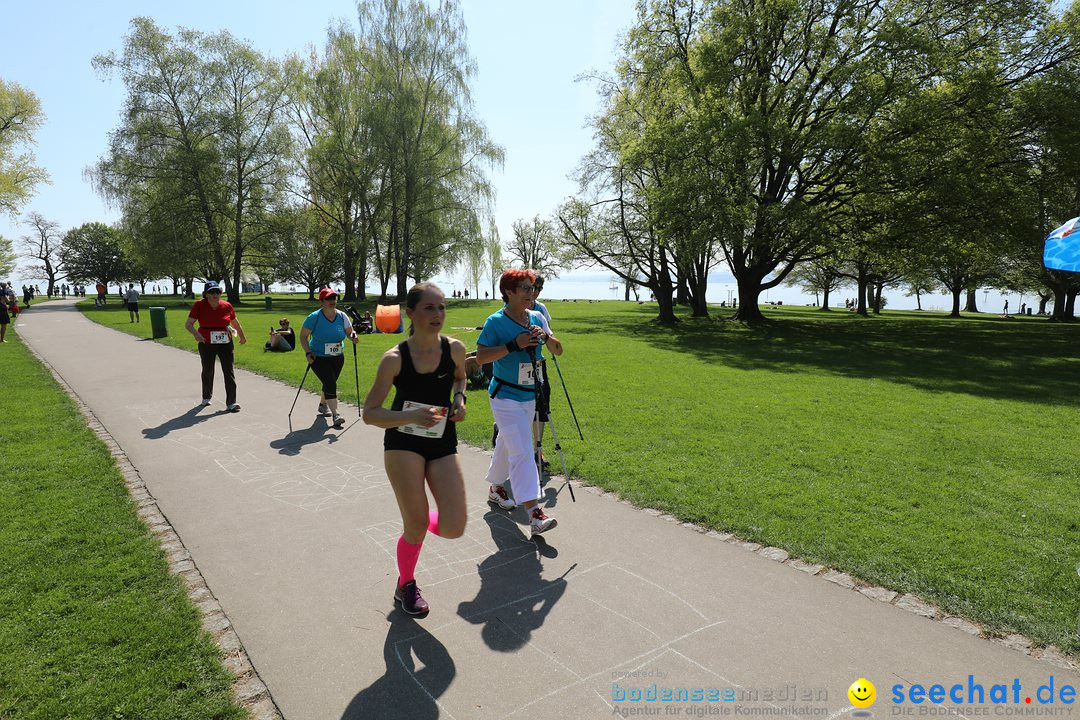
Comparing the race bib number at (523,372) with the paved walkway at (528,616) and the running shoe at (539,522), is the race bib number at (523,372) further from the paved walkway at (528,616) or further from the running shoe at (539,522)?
the paved walkway at (528,616)

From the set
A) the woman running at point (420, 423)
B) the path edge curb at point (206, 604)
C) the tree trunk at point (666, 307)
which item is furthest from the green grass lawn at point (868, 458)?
the tree trunk at point (666, 307)

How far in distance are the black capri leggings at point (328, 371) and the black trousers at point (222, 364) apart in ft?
5.82

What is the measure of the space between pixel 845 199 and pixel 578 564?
2347 centimetres

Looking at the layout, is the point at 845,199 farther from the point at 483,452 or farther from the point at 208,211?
the point at 208,211

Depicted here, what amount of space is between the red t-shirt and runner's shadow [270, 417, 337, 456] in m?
2.49

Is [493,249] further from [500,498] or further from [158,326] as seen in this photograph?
[500,498]

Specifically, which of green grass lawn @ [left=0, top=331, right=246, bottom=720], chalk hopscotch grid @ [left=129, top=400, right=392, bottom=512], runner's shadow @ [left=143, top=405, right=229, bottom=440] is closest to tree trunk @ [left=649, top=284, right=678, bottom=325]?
runner's shadow @ [left=143, top=405, right=229, bottom=440]

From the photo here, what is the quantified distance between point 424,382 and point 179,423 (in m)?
7.03

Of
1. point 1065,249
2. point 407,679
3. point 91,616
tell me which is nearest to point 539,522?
point 407,679

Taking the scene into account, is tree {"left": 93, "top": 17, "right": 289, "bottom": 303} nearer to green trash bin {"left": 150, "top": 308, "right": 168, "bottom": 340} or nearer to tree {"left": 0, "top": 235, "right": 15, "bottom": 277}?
green trash bin {"left": 150, "top": 308, "right": 168, "bottom": 340}

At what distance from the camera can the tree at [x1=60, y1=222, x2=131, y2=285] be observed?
76250 millimetres

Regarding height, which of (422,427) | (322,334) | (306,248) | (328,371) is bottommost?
(328,371)

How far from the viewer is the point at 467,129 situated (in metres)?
36.9

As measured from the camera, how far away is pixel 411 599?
12.1 ft
